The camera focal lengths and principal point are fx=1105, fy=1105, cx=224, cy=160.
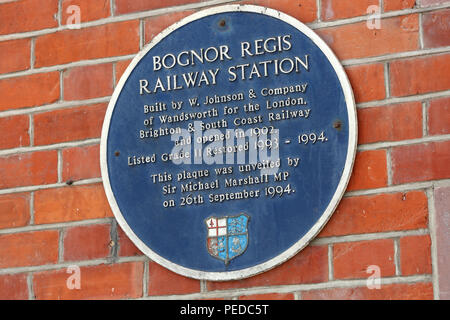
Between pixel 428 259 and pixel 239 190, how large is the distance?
644 millimetres

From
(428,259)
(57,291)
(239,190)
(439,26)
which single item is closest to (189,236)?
(239,190)

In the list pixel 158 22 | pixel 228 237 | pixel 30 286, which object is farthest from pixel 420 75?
pixel 30 286

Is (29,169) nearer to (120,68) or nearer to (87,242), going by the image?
(87,242)

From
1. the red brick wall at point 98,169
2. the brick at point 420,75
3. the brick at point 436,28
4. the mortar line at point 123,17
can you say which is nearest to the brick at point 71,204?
the red brick wall at point 98,169

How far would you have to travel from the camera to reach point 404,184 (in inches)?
135

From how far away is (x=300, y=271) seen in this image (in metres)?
3.46

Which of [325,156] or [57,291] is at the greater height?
[325,156]

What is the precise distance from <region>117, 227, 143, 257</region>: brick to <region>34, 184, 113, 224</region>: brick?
3.1 inches

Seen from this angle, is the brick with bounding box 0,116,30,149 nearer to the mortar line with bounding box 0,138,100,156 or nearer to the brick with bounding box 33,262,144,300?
the mortar line with bounding box 0,138,100,156

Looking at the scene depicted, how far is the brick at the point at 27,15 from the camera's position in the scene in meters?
3.98

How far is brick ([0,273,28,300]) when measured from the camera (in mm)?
A: 3771

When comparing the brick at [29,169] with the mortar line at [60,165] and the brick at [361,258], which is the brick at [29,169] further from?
the brick at [361,258]

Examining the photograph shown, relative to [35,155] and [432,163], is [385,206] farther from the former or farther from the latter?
[35,155]
